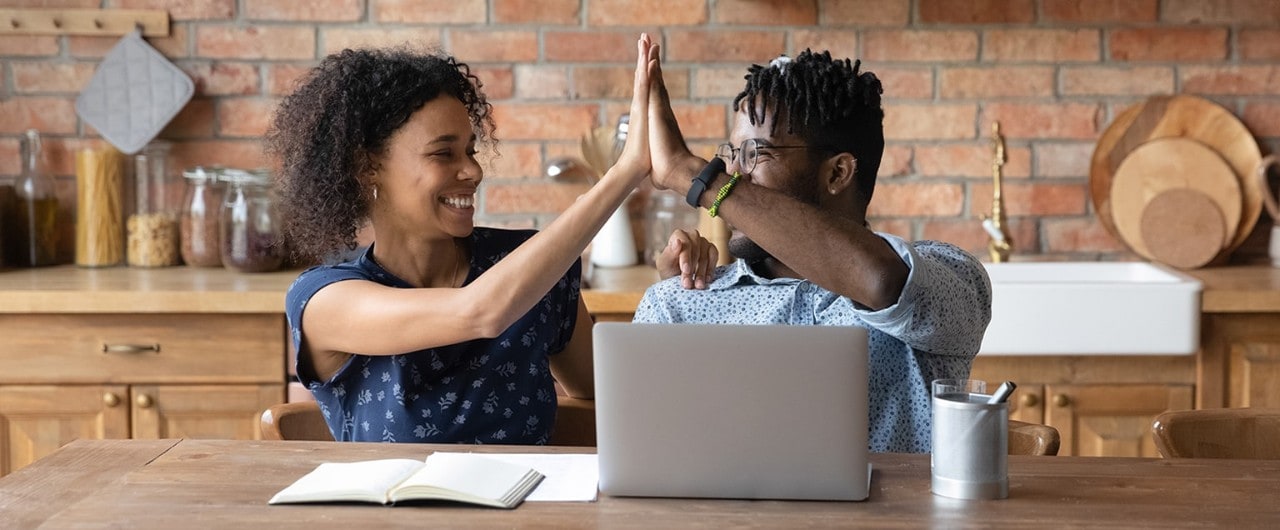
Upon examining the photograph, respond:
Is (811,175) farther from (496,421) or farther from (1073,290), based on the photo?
(1073,290)

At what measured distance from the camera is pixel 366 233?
10.5ft

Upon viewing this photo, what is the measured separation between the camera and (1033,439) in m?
1.73

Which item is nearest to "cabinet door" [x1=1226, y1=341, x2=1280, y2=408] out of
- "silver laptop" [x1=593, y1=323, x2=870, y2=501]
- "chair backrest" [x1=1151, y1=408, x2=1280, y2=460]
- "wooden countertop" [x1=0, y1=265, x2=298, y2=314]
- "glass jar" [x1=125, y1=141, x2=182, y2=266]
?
"chair backrest" [x1=1151, y1=408, x2=1280, y2=460]

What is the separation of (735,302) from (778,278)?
0.07 m

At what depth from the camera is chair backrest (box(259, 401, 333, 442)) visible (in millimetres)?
1826

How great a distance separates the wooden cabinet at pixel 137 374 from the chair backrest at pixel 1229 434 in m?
1.71

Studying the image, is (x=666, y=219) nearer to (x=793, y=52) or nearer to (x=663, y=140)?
(x=793, y=52)

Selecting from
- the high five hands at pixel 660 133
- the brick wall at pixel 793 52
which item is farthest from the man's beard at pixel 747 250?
the brick wall at pixel 793 52

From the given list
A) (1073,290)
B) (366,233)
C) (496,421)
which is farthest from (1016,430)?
(366,233)

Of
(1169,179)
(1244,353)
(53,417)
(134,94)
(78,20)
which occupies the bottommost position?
(53,417)

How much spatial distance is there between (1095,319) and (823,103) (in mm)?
983

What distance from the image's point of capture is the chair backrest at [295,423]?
183 centimetres

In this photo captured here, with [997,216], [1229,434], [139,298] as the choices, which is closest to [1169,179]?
[997,216]

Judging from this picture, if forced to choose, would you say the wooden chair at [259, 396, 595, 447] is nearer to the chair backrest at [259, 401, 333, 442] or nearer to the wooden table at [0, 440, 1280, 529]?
the chair backrest at [259, 401, 333, 442]
